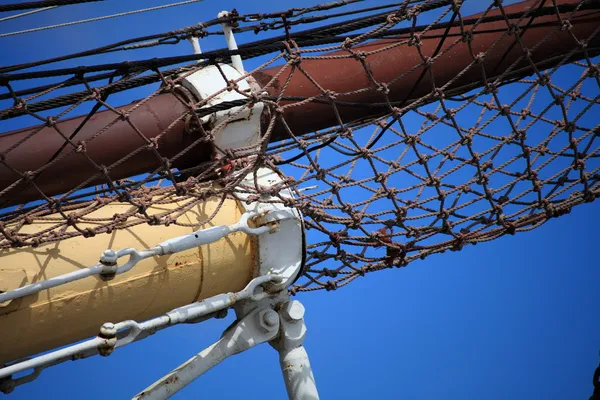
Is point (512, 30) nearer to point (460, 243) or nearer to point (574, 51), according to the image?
point (574, 51)

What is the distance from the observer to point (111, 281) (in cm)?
130

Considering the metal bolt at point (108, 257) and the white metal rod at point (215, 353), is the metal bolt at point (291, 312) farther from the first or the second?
the metal bolt at point (108, 257)

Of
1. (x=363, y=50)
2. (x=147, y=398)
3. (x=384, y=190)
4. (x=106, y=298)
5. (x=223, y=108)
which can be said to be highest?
(x=363, y=50)

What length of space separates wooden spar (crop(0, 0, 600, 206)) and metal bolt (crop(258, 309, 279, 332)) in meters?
0.27

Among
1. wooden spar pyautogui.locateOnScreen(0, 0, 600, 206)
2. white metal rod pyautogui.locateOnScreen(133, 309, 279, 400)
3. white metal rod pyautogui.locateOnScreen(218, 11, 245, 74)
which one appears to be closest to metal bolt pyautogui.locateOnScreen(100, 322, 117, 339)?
white metal rod pyautogui.locateOnScreen(133, 309, 279, 400)

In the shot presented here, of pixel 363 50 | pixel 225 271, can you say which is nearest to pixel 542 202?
pixel 363 50

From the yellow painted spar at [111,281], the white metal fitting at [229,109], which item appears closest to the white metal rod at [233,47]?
the white metal fitting at [229,109]

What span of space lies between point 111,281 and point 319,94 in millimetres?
472

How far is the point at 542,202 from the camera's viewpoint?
1625 mm

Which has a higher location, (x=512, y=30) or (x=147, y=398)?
(x=512, y=30)

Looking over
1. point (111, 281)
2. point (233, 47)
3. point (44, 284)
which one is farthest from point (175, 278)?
point (233, 47)

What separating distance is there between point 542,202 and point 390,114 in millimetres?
361

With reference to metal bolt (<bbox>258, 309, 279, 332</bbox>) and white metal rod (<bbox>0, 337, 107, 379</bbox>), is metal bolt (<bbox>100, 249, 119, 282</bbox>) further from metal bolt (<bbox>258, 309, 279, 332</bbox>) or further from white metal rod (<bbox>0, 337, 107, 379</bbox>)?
metal bolt (<bbox>258, 309, 279, 332</bbox>)

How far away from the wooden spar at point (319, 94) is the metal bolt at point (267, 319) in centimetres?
27
